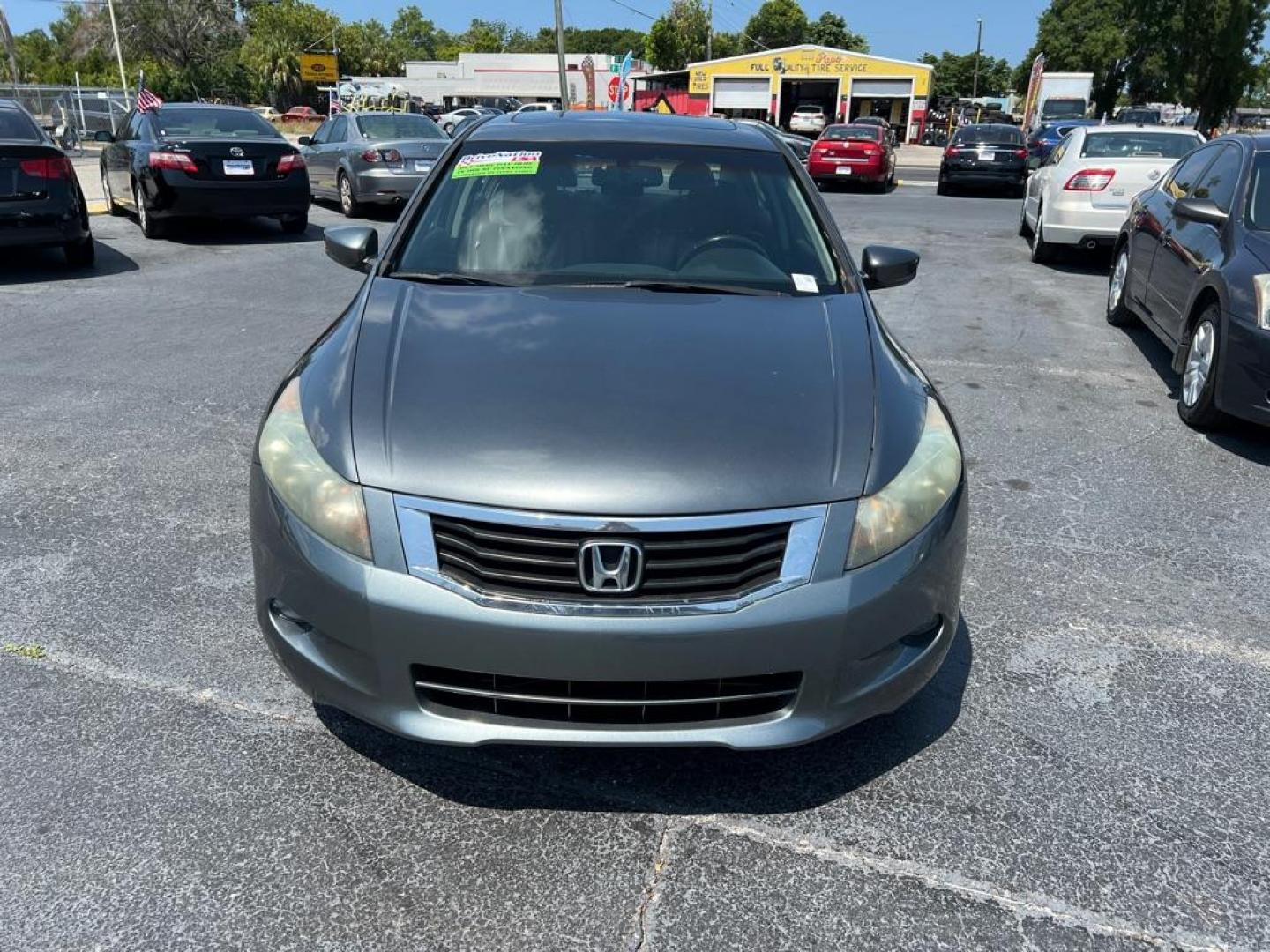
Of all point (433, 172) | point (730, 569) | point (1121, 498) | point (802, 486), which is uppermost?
point (433, 172)

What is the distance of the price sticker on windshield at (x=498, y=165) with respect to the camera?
12.2 ft

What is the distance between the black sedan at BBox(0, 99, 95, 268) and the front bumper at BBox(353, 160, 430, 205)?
14.7ft

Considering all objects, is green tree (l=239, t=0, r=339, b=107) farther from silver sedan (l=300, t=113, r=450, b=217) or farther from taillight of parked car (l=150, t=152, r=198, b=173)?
taillight of parked car (l=150, t=152, r=198, b=173)

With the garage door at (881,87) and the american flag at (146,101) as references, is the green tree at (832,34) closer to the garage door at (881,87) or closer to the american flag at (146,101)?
the garage door at (881,87)

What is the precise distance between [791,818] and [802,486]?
865mm

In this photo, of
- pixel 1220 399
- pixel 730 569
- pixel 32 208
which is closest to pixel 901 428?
pixel 730 569

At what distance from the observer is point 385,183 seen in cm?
1327

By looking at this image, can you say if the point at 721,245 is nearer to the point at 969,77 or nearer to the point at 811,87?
the point at 811,87

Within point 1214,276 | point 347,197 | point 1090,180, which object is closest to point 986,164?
point 1090,180

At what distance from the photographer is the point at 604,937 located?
211cm

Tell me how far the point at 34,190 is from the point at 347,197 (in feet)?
18.3

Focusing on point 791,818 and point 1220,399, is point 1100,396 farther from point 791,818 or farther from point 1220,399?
point 791,818

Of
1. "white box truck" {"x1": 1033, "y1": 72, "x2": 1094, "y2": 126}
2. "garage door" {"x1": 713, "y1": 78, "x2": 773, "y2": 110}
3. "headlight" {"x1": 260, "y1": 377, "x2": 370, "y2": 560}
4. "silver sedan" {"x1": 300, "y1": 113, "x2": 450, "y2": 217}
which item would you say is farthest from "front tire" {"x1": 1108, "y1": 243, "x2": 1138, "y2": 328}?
A: "garage door" {"x1": 713, "y1": 78, "x2": 773, "y2": 110}

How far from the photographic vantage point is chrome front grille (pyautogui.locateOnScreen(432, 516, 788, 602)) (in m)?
2.13
